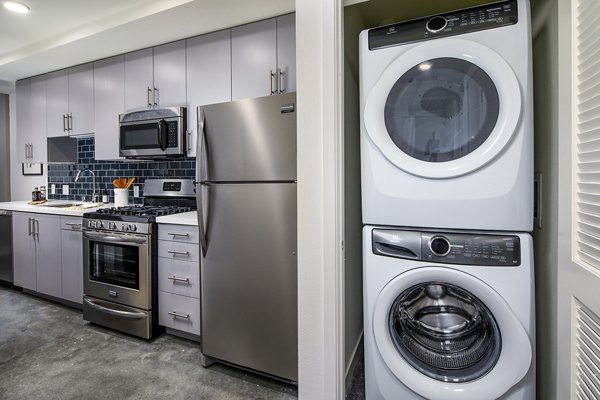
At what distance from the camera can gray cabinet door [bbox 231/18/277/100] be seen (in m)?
2.20

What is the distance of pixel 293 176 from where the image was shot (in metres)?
1.66

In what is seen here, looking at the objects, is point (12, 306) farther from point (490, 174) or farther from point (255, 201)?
point (490, 174)

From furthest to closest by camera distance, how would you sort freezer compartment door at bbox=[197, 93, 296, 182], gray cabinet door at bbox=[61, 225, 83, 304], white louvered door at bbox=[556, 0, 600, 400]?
1. gray cabinet door at bbox=[61, 225, 83, 304]
2. freezer compartment door at bbox=[197, 93, 296, 182]
3. white louvered door at bbox=[556, 0, 600, 400]

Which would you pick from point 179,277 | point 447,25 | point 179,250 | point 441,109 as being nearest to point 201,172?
point 179,250

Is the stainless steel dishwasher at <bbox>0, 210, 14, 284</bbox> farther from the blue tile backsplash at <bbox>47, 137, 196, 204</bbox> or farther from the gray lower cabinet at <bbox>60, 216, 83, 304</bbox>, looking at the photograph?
the gray lower cabinet at <bbox>60, 216, 83, 304</bbox>

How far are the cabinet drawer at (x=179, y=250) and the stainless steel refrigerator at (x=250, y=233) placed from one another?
0.21 m

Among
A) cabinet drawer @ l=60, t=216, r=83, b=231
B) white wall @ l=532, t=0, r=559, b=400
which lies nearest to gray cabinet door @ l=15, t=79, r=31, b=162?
cabinet drawer @ l=60, t=216, r=83, b=231

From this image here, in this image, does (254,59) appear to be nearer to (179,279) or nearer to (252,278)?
(252,278)

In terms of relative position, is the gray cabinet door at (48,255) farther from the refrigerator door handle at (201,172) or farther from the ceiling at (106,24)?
the refrigerator door handle at (201,172)

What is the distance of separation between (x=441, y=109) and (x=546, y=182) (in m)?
0.53

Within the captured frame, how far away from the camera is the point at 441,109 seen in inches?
50.5

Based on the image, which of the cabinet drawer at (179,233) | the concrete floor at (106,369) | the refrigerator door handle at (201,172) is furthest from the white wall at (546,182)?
the cabinet drawer at (179,233)

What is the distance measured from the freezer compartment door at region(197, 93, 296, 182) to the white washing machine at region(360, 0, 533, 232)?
1.50 feet

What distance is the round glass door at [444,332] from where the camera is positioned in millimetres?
1237
